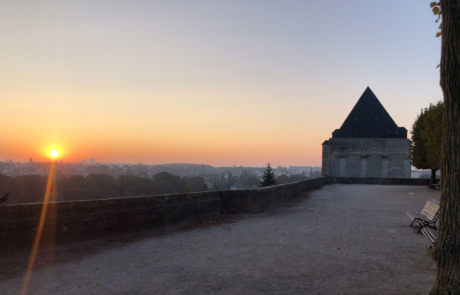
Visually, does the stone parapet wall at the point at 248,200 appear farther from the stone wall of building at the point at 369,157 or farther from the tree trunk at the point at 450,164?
the stone wall of building at the point at 369,157

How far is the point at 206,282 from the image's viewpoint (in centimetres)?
461

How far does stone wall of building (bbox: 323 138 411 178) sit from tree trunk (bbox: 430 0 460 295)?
171 feet

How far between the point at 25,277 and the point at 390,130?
5497 cm

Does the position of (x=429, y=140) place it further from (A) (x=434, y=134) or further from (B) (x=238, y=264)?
(B) (x=238, y=264)

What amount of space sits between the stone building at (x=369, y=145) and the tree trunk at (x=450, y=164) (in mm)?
52039

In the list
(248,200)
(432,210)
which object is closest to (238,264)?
(432,210)

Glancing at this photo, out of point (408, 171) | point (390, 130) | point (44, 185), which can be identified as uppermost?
point (390, 130)

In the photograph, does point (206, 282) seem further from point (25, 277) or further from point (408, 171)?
point (408, 171)

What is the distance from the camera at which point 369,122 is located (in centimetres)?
5353

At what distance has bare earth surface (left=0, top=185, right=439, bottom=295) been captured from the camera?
442 centimetres

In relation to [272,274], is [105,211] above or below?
above

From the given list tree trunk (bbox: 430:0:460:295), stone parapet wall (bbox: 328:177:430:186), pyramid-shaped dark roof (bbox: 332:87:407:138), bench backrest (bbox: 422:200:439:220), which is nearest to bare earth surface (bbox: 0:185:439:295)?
bench backrest (bbox: 422:200:439:220)

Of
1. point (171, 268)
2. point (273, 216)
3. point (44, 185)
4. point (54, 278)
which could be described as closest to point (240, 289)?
point (171, 268)

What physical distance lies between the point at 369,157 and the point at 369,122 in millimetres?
5316
